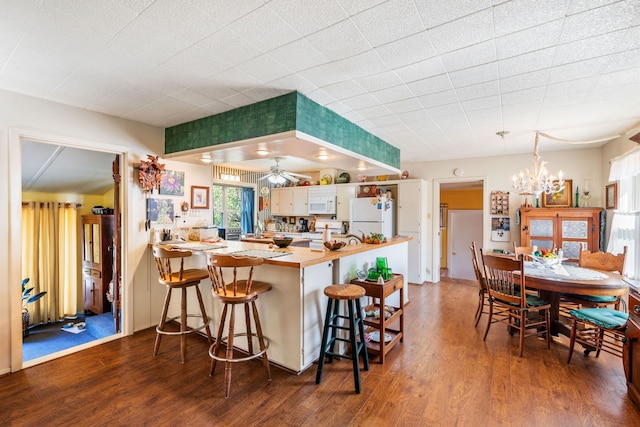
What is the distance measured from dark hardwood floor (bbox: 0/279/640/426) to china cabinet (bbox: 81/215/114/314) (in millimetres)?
1532

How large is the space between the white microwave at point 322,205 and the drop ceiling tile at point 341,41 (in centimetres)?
435

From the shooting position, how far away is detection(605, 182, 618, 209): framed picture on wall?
151 inches

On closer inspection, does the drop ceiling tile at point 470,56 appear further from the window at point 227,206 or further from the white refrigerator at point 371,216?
the window at point 227,206

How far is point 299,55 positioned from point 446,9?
35.5 inches

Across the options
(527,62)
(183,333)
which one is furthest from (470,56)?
(183,333)

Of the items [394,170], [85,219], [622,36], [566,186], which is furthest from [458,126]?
[85,219]

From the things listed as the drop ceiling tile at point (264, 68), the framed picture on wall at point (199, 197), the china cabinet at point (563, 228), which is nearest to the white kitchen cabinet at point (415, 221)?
the china cabinet at point (563, 228)

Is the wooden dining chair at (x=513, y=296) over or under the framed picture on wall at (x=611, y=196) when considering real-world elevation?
under

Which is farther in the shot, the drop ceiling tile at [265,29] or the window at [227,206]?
the window at [227,206]

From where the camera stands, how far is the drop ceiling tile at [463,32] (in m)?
1.60

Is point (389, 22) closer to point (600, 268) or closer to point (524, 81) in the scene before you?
point (524, 81)

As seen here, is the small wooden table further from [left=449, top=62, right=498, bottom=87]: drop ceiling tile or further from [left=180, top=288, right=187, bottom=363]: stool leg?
[left=449, top=62, right=498, bottom=87]: drop ceiling tile

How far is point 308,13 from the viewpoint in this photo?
1.55 m

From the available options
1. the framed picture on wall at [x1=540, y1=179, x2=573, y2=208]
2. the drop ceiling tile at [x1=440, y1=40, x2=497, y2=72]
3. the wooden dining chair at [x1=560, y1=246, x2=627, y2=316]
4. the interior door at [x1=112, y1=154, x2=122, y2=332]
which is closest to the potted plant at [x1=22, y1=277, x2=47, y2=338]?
the interior door at [x1=112, y1=154, x2=122, y2=332]
